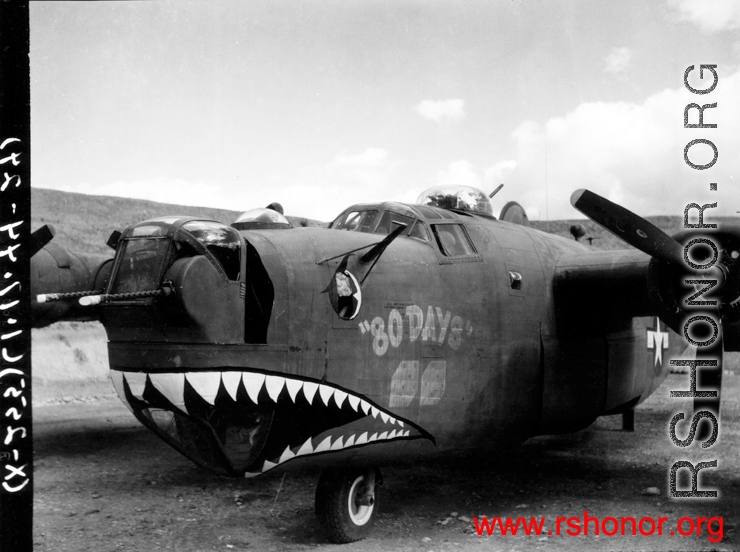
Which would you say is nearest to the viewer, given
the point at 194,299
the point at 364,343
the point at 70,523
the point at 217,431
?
the point at 194,299

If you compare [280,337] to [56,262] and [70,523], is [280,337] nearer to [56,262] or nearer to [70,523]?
[70,523]

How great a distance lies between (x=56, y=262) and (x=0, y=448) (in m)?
Answer: 7.70

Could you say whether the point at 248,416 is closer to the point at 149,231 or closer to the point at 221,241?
the point at 221,241

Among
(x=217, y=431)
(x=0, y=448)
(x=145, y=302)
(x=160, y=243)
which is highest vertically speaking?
(x=160, y=243)

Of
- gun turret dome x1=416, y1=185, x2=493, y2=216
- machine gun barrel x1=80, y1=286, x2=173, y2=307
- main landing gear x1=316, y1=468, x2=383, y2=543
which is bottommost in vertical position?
main landing gear x1=316, y1=468, x2=383, y2=543

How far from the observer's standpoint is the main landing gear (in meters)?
7.13

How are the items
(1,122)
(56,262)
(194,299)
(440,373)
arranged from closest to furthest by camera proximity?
(1,122), (194,299), (440,373), (56,262)

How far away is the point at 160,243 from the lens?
5828 millimetres

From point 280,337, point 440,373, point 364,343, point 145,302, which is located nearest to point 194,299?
point 145,302

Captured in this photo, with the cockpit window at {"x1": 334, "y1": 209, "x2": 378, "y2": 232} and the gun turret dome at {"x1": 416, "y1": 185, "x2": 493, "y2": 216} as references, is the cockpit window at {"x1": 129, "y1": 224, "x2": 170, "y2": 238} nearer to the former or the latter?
the cockpit window at {"x1": 334, "y1": 209, "x2": 378, "y2": 232}

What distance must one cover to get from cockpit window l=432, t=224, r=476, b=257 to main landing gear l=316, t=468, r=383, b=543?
7.85 feet

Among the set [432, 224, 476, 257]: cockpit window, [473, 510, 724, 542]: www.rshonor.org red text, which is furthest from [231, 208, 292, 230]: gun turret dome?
[473, 510, 724, 542]: www.rshonor.org red text

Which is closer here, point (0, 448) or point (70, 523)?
point (0, 448)

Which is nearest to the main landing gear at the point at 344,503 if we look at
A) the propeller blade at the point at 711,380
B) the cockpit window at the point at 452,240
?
the cockpit window at the point at 452,240
